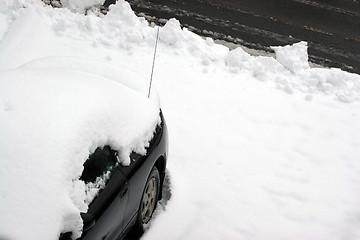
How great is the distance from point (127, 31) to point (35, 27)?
55.4 inches

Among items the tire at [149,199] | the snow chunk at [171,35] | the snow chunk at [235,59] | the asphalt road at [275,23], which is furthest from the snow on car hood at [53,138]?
the asphalt road at [275,23]

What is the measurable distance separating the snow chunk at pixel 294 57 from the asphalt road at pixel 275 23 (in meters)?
0.70

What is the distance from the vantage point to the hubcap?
4539 mm

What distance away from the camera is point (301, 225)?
5211 millimetres

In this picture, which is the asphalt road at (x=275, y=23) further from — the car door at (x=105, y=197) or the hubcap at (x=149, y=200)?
the car door at (x=105, y=197)

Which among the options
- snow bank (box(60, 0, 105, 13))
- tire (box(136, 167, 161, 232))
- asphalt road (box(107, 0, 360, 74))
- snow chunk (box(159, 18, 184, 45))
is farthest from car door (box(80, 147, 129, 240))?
asphalt road (box(107, 0, 360, 74))

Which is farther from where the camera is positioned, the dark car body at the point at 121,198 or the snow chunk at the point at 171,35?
the snow chunk at the point at 171,35

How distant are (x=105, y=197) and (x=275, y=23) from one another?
23.2 ft

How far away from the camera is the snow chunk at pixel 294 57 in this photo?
787 centimetres

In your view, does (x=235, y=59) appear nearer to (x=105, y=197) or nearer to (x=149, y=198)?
(x=149, y=198)

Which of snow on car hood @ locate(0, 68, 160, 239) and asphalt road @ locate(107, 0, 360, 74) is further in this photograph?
asphalt road @ locate(107, 0, 360, 74)

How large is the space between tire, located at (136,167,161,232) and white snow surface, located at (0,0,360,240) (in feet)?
0.45

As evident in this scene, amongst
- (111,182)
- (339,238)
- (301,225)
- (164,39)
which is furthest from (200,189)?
(164,39)

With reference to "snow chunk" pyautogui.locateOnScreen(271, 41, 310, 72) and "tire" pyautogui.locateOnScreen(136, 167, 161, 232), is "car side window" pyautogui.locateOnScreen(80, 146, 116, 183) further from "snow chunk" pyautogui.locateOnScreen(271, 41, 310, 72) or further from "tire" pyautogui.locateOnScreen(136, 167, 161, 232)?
"snow chunk" pyautogui.locateOnScreen(271, 41, 310, 72)
